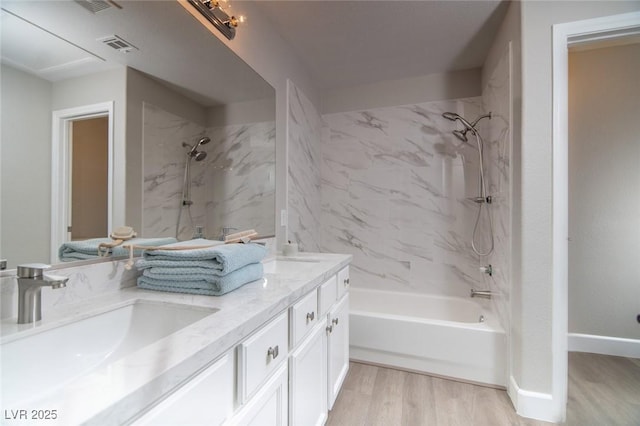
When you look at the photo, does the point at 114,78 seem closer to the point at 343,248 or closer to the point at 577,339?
the point at 343,248

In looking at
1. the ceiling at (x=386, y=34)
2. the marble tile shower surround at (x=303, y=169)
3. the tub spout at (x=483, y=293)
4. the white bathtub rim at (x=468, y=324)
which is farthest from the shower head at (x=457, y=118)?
the white bathtub rim at (x=468, y=324)

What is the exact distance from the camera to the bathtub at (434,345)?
1.82 metres

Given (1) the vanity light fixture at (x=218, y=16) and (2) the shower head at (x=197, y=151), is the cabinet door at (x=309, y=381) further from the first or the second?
(1) the vanity light fixture at (x=218, y=16)

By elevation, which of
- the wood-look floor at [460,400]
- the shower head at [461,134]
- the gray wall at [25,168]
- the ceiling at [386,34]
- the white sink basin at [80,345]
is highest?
the ceiling at [386,34]

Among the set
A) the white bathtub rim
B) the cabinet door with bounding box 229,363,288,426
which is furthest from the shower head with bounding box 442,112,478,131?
the cabinet door with bounding box 229,363,288,426

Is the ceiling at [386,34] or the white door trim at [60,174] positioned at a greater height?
the ceiling at [386,34]

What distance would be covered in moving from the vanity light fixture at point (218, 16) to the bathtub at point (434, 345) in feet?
6.29

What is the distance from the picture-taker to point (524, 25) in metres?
1.54

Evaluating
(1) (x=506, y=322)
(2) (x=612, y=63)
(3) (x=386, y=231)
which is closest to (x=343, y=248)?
(3) (x=386, y=231)

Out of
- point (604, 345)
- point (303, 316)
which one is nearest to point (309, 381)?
point (303, 316)

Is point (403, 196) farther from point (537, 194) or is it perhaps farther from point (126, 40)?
point (126, 40)

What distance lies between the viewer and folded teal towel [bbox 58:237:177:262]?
2.61 ft

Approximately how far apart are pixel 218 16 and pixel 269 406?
1.61 meters

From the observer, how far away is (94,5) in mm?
838
